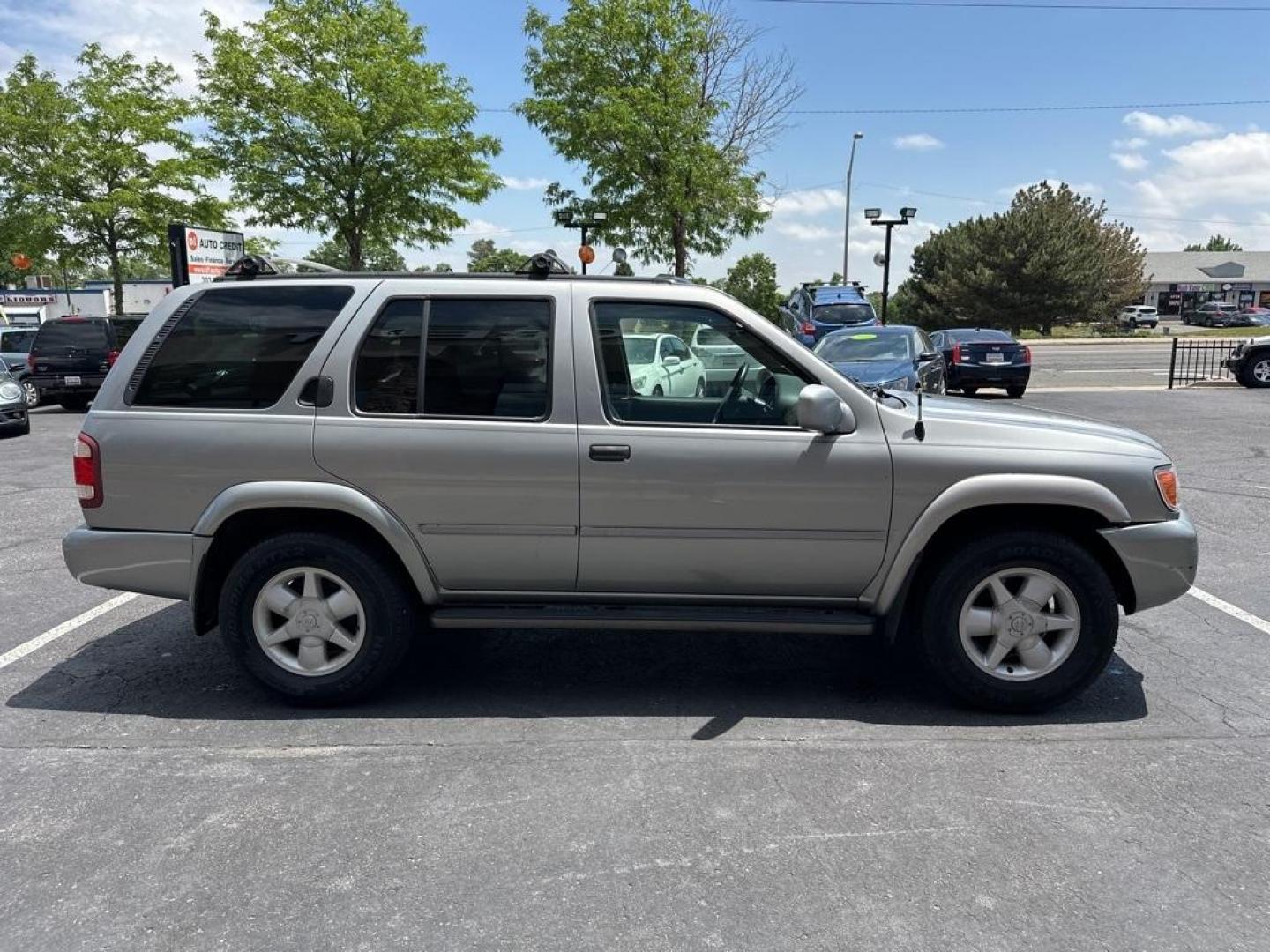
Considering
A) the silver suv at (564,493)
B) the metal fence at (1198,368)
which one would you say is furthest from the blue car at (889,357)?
the metal fence at (1198,368)

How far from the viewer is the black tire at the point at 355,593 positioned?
3975mm

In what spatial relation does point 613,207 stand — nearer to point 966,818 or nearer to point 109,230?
point 109,230

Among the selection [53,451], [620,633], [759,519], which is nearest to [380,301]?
[759,519]

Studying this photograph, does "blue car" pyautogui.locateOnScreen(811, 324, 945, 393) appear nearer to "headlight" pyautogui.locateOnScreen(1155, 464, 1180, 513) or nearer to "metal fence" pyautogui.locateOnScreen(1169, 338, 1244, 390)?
"headlight" pyautogui.locateOnScreen(1155, 464, 1180, 513)

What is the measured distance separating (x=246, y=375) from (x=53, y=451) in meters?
10.2

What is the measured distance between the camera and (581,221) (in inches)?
909

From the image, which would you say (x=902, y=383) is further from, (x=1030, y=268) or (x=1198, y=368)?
(x=1030, y=268)

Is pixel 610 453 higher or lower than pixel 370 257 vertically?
lower

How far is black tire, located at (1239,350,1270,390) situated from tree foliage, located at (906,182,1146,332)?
1254 inches

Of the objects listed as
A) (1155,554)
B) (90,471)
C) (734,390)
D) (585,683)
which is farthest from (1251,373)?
(90,471)

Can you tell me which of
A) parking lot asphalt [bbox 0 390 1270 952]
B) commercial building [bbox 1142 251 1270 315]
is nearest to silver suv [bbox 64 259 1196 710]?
parking lot asphalt [bbox 0 390 1270 952]

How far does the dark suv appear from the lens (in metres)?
17.4

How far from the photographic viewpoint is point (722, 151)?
23000 mm

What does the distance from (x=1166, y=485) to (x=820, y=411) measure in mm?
1555
